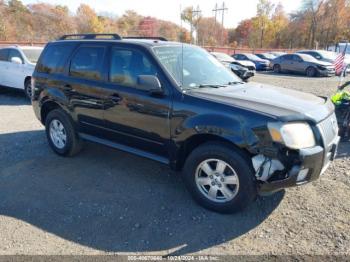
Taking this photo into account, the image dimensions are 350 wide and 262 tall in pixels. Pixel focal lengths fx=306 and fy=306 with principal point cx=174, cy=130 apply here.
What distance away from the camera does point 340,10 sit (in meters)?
57.1

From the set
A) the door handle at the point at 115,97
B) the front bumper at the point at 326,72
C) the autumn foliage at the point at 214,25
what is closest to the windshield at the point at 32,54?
the door handle at the point at 115,97

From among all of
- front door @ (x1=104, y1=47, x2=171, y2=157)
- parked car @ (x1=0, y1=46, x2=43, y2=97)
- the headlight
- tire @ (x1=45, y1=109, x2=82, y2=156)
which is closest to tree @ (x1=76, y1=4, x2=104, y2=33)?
parked car @ (x1=0, y1=46, x2=43, y2=97)

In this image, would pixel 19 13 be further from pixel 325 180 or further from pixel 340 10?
pixel 325 180

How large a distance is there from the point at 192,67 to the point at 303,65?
59.7 feet

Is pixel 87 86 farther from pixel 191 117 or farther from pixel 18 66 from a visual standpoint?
pixel 18 66

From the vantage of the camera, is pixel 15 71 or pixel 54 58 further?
pixel 15 71

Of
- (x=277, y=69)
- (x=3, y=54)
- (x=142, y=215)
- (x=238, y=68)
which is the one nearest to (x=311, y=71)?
(x=277, y=69)

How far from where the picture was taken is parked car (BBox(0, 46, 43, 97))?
9305 mm

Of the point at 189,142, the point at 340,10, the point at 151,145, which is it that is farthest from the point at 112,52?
the point at 340,10

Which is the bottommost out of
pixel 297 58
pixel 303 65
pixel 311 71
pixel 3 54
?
pixel 311 71

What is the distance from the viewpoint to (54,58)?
494 cm

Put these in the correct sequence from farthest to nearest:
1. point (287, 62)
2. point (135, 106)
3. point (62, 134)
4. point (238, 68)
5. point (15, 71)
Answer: point (287, 62), point (238, 68), point (15, 71), point (62, 134), point (135, 106)

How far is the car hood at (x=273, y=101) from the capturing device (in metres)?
3.06

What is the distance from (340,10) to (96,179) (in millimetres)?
65949
